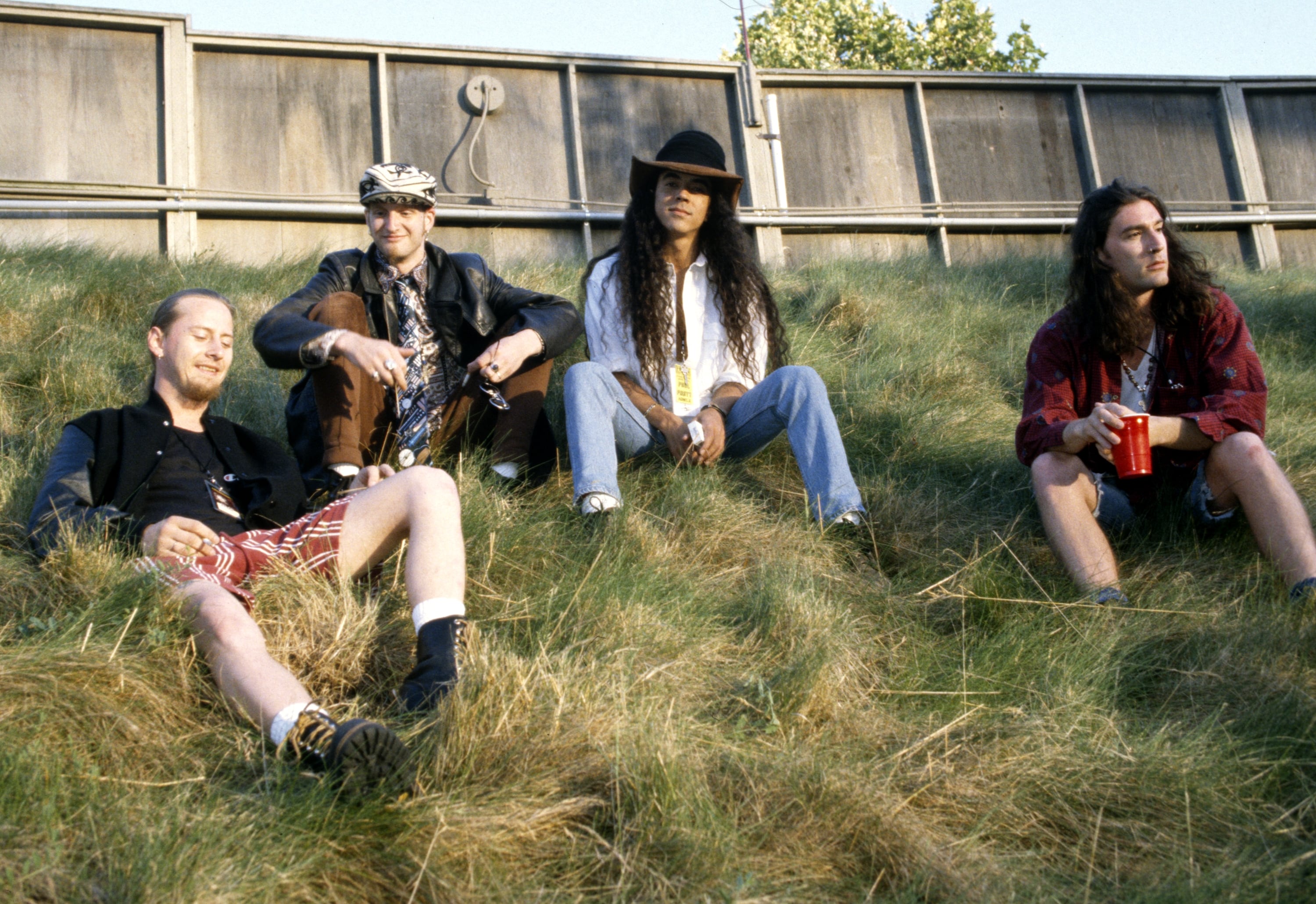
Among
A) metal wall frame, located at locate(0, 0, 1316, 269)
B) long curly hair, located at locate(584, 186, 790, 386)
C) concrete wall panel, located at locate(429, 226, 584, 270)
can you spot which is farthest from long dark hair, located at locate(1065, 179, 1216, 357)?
concrete wall panel, located at locate(429, 226, 584, 270)

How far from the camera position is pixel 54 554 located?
2.97 meters

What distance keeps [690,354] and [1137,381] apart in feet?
5.75

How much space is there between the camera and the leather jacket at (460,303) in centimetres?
431

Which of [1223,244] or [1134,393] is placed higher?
[1223,244]

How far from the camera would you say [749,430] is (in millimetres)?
4352

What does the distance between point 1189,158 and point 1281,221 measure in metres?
0.95

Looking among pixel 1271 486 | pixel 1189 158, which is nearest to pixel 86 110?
pixel 1271 486

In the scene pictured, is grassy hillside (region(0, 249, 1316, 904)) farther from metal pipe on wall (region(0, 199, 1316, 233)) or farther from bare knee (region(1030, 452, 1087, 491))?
metal pipe on wall (region(0, 199, 1316, 233))

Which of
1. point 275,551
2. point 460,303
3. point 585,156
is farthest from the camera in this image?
point 585,156

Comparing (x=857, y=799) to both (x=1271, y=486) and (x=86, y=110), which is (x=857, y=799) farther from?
(x=86, y=110)

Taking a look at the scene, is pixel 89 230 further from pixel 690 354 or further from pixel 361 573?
Answer: pixel 361 573

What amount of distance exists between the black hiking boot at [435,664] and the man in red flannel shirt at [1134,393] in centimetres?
205

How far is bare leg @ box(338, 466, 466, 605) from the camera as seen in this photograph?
2.89 m

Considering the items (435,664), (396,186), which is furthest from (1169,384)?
(396,186)
